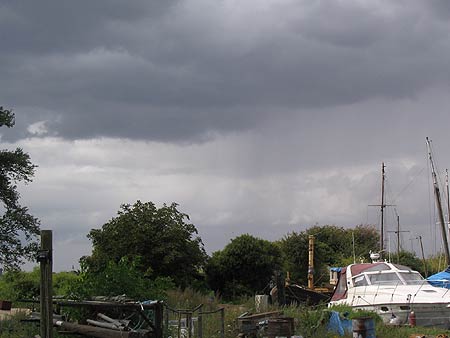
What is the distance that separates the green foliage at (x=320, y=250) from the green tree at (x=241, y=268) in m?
6.64

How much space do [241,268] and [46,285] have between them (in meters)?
30.8

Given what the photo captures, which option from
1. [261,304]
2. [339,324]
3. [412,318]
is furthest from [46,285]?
[412,318]

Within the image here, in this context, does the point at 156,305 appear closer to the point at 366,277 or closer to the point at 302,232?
the point at 366,277

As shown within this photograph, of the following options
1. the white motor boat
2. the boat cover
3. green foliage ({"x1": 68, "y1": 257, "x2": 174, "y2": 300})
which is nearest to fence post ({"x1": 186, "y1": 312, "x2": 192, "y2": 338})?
green foliage ({"x1": 68, "y1": 257, "x2": 174, "y2": 300})

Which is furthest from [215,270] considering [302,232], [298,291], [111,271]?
[111,271]

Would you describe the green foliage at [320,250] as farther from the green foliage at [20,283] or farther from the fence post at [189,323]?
the fence post at [189,323]

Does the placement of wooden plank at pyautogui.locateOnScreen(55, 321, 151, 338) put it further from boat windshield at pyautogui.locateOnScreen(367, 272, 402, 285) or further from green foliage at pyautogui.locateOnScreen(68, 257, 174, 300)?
boat windshield at pyautogui.locateOnScreen(367, 272, 402, 285)

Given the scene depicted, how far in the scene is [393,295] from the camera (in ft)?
83.1

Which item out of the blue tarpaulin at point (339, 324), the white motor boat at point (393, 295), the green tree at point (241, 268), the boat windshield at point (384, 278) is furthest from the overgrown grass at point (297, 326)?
the green tree at point (241, 268)

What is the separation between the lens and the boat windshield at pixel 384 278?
2752 cm

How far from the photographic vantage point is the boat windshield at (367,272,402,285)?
90.3 ft

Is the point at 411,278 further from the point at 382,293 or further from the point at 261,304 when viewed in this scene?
the point at 261,304

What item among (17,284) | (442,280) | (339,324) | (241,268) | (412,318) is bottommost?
(412,318)

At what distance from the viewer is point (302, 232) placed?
214ft
